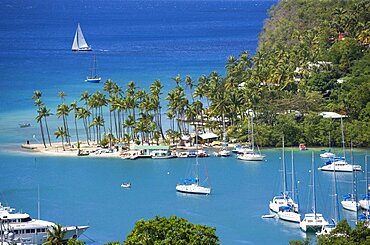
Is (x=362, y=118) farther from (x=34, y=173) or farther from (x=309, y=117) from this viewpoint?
(x=34, y=173)

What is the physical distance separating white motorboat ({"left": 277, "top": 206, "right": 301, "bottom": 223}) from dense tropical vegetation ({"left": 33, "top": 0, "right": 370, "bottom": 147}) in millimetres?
17386

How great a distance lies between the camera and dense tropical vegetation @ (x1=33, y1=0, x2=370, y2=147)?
80250mm

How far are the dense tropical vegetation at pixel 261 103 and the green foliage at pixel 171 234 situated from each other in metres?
35.1

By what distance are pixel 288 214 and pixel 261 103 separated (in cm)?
2284

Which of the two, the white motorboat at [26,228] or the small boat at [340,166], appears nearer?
the white motorboat at [26,228]

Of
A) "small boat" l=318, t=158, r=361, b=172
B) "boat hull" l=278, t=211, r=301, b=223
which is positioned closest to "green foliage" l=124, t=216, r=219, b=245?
"boat hull" l=278, t=211, r=301, b=223

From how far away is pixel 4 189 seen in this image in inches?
2721

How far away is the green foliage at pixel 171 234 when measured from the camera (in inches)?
1725

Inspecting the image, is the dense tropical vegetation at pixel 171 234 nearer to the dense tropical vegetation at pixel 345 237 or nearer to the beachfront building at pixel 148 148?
the dense tropical vegetation at pixel 345 237

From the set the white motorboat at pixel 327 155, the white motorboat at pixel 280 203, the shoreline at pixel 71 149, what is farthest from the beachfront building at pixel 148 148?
A: the white motorboat at pixel 280 203

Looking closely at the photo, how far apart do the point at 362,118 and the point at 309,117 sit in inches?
157

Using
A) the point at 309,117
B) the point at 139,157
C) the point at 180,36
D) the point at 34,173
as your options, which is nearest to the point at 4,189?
the point at 34,173

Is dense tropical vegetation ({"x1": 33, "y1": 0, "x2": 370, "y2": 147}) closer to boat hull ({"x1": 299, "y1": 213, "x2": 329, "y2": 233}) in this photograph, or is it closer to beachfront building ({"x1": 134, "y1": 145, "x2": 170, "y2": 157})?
beachfront building ({"x1": 134, "y1": 145, "x2": 170, "y2": 157})

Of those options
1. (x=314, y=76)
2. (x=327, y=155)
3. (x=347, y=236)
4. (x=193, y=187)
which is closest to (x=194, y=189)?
(x=193, y=187)
